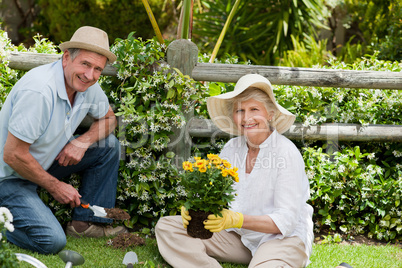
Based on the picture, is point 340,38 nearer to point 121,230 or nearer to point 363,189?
point 363,189

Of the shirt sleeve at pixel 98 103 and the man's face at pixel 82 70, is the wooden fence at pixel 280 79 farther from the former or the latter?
the man's face at pixel 82 70

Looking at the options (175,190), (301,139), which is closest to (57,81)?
(175,190)

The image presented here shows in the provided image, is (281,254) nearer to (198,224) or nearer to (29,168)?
(198,224)

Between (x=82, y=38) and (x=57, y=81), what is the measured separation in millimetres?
313

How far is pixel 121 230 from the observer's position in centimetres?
335

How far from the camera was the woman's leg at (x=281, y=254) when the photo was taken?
245 cm

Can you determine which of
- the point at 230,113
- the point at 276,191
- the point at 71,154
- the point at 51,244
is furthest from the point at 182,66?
the point at 51,244

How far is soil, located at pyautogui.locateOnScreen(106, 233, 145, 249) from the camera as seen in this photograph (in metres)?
3.03

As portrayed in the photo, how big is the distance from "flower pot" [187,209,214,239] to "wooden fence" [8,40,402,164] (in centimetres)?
106

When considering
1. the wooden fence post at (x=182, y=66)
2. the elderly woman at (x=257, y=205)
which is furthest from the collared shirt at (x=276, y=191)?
the wooden fence post at (x=182, y=66)

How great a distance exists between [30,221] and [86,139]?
2.16ft

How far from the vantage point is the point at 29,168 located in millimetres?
2750

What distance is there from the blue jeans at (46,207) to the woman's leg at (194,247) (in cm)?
62

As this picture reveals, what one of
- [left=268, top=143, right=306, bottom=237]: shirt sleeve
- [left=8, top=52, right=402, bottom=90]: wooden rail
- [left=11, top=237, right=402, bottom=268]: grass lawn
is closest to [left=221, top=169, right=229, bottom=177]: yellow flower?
[left=268, top=143, right=306, bottom=237]: shirt sleeve
